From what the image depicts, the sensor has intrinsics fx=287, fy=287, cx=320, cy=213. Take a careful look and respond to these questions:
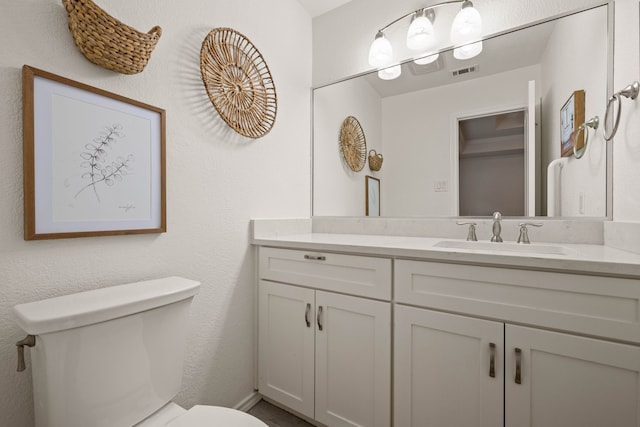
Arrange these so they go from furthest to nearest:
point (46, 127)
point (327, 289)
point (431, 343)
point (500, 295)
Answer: point (327, 289), point (431, 343), point (500, 295), point (46, 127)

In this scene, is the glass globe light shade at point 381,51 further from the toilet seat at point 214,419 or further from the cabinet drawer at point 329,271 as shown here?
the toilet seat at point 214,419

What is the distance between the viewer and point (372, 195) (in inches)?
74.2

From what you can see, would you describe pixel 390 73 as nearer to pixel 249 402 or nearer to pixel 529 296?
pixel 529 296

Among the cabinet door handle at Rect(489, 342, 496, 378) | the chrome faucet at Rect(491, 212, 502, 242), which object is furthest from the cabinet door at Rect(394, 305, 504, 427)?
the chrome faucet at Rect(491, 212, 502, 242)

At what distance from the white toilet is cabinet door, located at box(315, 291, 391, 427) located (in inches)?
19.7

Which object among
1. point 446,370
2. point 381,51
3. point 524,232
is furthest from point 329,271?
point 381,51

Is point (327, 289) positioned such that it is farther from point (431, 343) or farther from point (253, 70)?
point (253, 70)

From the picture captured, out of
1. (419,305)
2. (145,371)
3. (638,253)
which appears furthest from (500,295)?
(145,371)

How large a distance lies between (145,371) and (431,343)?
979mm

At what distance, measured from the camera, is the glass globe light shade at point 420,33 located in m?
1.62

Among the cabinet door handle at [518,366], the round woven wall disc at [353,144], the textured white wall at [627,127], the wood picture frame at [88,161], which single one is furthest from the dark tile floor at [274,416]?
the textured white wall at [627,127]

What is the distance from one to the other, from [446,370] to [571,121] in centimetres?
123

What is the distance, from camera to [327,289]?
1.32m

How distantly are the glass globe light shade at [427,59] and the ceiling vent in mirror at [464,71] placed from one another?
0.43 feet
